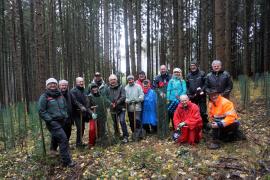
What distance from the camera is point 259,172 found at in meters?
5.26

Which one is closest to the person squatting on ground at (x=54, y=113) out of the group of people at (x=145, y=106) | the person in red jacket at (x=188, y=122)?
the group of people at (x=145, y=106)

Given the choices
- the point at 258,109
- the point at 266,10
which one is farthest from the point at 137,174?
the point at 266,10

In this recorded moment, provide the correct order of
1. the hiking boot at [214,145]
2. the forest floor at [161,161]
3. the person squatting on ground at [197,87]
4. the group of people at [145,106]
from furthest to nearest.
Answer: the person squatting on ground at [197,87], the group of people at [145,106], the hiking boot at [214,145], the forest floor at [161,161]

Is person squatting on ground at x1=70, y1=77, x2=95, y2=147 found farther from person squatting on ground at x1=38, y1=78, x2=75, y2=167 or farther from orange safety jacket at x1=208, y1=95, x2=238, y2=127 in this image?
orange safety jacket at x1=208, y1=95, x2=238, y2=127

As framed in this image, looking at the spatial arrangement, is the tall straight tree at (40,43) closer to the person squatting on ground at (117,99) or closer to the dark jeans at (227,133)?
the person squatting on ground at (117,99)

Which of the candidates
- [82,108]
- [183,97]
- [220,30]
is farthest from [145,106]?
[220,30]

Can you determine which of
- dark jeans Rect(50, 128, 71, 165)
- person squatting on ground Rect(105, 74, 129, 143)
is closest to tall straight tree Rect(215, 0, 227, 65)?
Answer: person squatting on ground Rect(105, 74, 129, 143)

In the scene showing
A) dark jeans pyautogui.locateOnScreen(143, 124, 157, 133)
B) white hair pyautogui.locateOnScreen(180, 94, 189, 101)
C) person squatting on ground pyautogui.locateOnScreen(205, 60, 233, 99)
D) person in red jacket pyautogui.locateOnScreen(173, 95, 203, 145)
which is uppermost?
person squatting on ground pyautogui.locateOnScreen(205, 60, 233, 99)

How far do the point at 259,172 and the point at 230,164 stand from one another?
499 millimetres

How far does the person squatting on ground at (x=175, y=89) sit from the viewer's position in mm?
7316

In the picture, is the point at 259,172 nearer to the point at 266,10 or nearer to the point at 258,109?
the point at 258,109

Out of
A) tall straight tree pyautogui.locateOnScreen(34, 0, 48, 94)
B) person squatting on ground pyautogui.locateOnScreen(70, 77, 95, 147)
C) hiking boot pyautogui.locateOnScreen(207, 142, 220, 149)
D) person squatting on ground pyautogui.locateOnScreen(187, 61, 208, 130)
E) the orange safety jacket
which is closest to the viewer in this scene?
the orange safety jacket

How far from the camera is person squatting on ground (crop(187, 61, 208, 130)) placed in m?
7.12

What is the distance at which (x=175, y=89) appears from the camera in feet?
24.2
